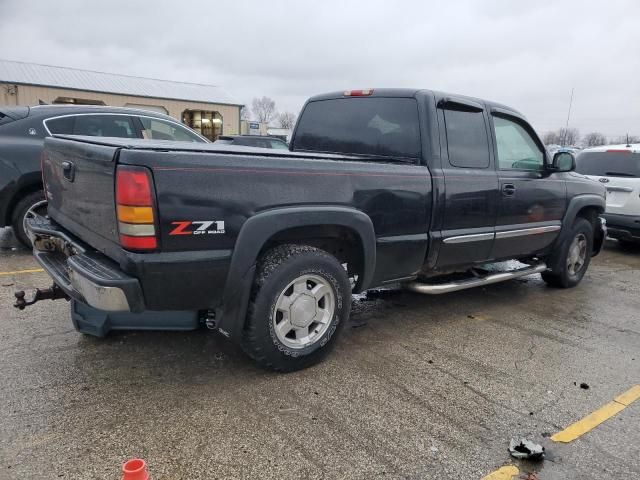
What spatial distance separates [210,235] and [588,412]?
2504 millimetres

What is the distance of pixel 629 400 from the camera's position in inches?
124

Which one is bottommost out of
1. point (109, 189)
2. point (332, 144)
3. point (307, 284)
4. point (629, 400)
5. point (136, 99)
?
point (629, 400)

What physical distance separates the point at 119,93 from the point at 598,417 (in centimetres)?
3003

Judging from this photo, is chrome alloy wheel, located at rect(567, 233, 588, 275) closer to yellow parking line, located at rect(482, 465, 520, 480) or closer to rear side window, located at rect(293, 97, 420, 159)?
rear side window, located at rect(293, 97, 420, 159)

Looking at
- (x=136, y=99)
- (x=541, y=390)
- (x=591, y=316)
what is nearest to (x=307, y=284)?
(x=541, y=390)

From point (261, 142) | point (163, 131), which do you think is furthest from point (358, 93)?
point (261, 142)

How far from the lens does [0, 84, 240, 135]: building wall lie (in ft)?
85.5

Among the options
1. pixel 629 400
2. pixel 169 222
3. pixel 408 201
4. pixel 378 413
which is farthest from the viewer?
pixel 408 201

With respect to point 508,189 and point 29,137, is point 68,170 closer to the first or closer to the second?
point 29,137

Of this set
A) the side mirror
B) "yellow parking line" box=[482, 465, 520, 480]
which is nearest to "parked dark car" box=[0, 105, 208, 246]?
the side mirror

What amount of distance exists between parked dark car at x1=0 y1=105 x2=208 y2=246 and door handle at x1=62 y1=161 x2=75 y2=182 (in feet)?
10.0

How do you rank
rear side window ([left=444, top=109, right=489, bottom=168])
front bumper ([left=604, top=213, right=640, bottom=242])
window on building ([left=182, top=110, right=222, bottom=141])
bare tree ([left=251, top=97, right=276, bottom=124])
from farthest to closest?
bare tree ([left=251, top=97, right=276, bottom=124]), window on building ([left=182, top=110, right=222, bottom=141]), front bumper ([left=604, top=213, right=640, bottom=242]), rear side window ([left=444, top=109, right=489, bottom=168])

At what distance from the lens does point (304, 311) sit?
3203 mm

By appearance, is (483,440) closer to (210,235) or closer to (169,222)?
(210,235)
